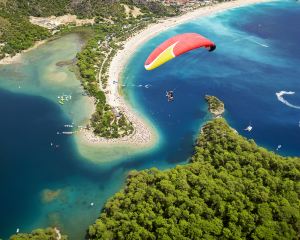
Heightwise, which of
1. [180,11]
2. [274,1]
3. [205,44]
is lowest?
[274,1]

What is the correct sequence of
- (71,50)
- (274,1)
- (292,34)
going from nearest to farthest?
(71,50), (292,34), (274,1)

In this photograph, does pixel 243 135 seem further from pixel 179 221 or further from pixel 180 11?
pixel 180 11

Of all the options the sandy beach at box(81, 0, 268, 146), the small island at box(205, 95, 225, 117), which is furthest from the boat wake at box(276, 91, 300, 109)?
the sandy beach at box(81, 0, 268, 146)

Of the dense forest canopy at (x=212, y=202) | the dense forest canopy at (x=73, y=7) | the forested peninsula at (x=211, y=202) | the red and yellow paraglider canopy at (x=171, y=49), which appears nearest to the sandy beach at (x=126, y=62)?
the dense forest canopy at (x=73, y=7)

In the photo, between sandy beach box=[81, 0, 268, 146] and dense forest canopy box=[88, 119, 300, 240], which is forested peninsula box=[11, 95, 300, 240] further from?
sandy beach box=[81, 0, 268, 146]

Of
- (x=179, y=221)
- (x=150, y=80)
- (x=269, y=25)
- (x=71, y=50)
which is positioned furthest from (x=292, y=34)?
(x=179, y=221)

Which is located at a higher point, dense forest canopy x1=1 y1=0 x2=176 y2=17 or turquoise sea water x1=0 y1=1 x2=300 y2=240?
dense forest canopy x1=1 y1=0 x2=176 y2=17
